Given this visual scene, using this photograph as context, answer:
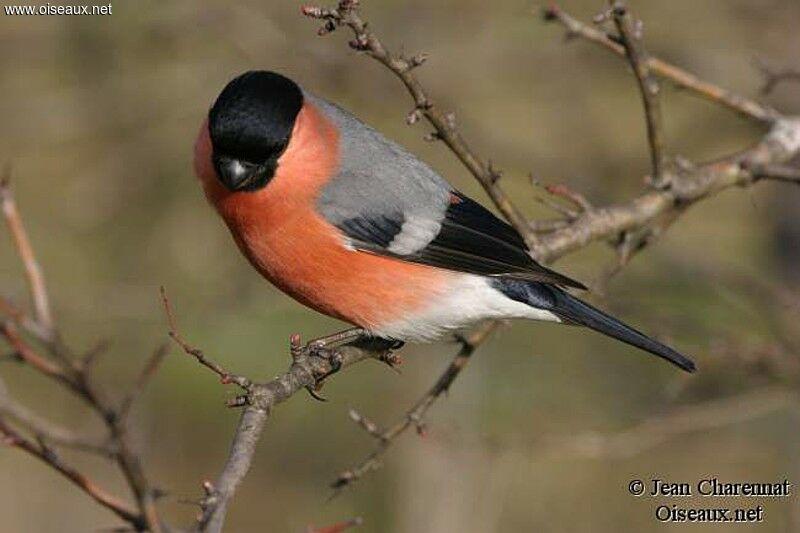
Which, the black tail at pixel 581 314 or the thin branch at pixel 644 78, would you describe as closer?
the thin branch at pixel 644 78

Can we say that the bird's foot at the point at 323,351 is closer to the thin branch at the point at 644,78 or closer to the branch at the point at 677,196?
the branch at the point at 677,196

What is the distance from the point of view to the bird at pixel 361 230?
359cm

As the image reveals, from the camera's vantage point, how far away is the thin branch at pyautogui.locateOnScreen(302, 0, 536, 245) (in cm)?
282

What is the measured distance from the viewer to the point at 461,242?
12.8 feet

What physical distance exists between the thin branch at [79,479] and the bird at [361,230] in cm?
181

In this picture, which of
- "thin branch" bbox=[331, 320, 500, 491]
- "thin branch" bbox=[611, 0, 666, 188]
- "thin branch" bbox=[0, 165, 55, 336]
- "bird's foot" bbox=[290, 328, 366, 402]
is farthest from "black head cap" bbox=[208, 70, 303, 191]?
"thin branch" bbox=[0, 165, 55, 336]

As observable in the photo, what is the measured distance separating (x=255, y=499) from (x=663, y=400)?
7.26 ft

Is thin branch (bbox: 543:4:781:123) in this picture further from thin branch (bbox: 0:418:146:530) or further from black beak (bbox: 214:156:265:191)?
thin branch (bbox: 0:418:146:530)

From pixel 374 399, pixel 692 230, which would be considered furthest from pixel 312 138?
pixel 692 230

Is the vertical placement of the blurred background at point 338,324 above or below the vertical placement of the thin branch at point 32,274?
above

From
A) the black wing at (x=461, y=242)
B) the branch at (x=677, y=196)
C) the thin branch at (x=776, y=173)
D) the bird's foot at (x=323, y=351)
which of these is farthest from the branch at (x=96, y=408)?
the thin branch at (x=776, y=173)

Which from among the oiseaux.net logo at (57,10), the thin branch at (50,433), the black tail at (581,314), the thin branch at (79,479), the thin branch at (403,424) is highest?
the oiseaux.net logo at (57,10)

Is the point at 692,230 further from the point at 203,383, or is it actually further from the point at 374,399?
the point at 203,383

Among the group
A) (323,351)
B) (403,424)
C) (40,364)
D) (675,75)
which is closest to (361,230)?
(323,351)
